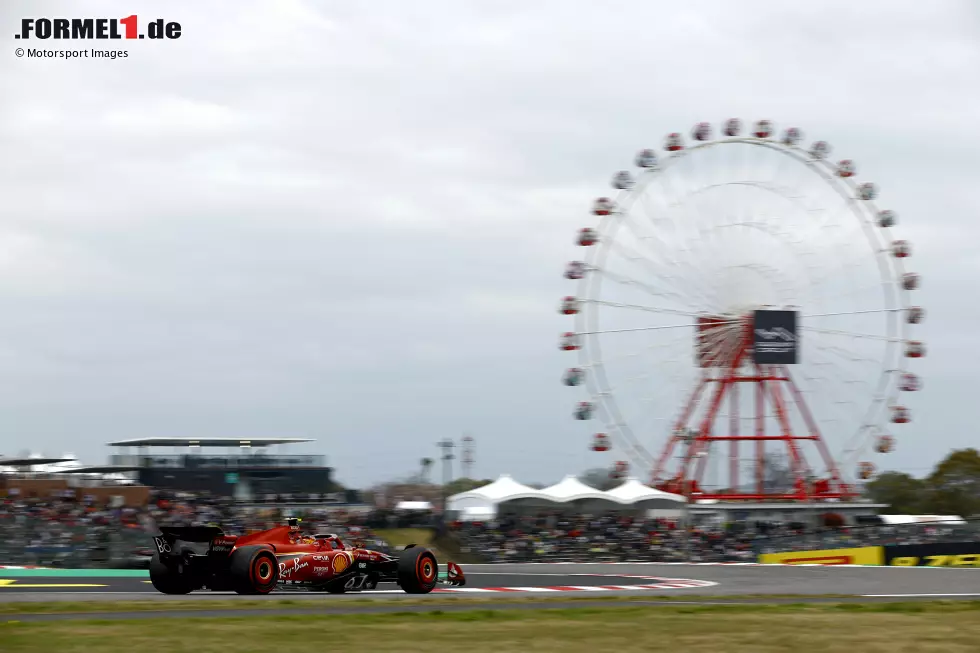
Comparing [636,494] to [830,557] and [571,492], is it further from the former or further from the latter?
[830,557]

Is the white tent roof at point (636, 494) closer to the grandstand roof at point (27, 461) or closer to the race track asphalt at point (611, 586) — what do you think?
the race track asphalt at point (611, 586)

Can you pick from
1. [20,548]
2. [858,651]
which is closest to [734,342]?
[20,548]

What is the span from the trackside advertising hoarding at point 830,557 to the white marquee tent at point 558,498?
26.8 ft

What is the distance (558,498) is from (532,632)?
34.4m

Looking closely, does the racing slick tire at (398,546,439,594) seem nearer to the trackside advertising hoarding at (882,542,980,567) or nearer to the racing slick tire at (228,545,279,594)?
the racing slick tire at (228,545,279,594)

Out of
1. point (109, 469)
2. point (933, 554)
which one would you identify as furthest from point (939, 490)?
point (109, 469)

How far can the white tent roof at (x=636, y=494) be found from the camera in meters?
49.6

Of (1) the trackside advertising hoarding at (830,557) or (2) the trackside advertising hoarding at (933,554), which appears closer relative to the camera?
(2) the trackside advertising hoarding at (933,554)

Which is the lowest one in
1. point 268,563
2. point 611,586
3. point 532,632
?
point 611,586

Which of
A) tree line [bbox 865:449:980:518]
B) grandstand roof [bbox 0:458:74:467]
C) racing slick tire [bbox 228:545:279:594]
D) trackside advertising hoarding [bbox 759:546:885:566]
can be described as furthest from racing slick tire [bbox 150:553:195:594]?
tree line [bbox 865:449:980:518]

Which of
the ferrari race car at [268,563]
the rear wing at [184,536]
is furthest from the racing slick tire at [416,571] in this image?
the rear wing at [184,536]

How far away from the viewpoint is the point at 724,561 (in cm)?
4278

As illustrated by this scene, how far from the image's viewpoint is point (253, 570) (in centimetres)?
2039

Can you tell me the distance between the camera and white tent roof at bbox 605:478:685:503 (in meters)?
49.6
